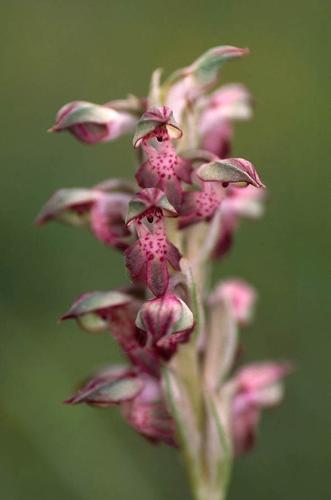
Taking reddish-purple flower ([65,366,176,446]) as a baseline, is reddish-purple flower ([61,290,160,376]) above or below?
above

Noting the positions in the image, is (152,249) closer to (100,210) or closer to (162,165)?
(162,165)

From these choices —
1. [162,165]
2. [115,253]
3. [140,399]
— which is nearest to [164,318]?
[162,165]

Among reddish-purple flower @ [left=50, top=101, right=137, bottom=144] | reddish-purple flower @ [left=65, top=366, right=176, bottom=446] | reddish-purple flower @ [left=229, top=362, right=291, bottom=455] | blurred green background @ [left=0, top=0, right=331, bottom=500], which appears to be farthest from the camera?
blurred green background @ [left=0, top=0, right=331, bottom=500]

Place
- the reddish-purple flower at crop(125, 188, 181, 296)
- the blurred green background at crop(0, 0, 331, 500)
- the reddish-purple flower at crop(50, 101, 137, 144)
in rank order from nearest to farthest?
the reddish-purple flower at crop(125, 188, 181, 296) → the reddish-purple flower at crop(50, 101, 137, 144) → the blurred green background at crop(0, 0, 331, 500)

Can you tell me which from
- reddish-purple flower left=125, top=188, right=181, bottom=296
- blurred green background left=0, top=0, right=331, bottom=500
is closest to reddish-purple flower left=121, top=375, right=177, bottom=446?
reddish-purple flower left=125, top=188, right=181, bottom=296

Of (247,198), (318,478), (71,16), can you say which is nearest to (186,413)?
(247,198)

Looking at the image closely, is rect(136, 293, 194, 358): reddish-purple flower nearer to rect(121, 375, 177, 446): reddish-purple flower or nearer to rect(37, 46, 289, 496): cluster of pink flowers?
rect(37, 46, 289, 496): cluster of pink flowers

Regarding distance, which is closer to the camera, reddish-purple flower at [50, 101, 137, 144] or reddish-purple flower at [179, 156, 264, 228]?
reddish-purple flower at [179, 156, 264, 228]
